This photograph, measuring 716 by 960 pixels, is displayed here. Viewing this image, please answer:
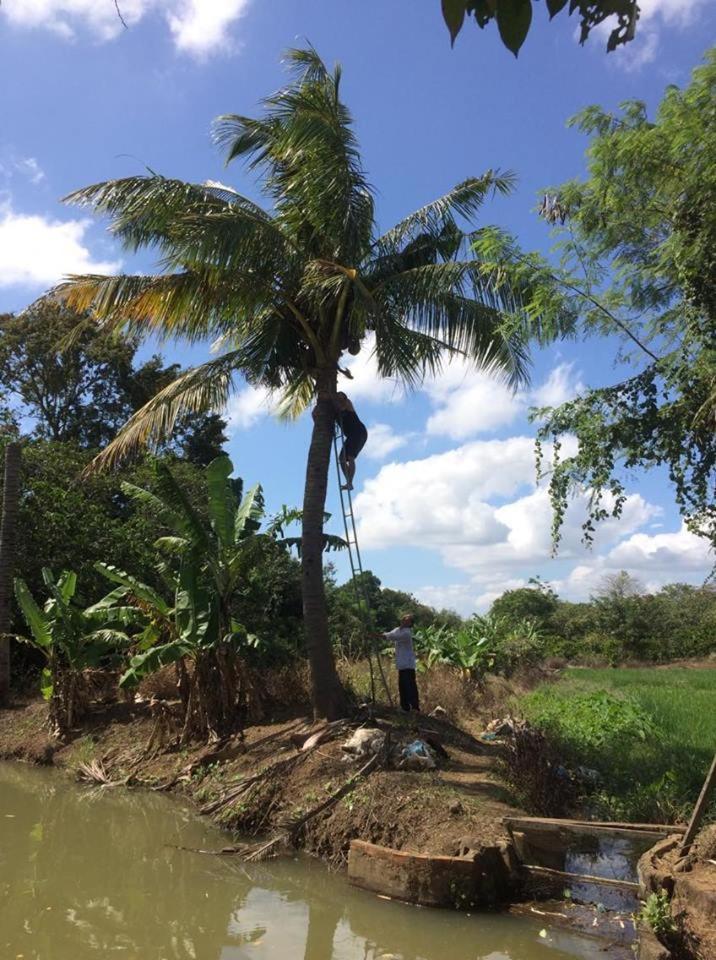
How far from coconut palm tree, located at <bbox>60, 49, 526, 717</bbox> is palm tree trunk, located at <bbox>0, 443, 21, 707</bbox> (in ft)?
21.1

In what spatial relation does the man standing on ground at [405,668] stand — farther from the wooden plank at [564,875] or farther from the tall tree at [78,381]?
the tall tree at [78,381]

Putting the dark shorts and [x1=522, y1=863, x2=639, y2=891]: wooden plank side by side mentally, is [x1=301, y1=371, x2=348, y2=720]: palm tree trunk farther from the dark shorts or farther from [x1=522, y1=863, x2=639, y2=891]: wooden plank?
[x1=522, y1=863, x2=639, y2=891]: wooden plank

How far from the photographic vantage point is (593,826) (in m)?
6.08

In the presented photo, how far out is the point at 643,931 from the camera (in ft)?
15.4

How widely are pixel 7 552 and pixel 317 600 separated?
355 inches

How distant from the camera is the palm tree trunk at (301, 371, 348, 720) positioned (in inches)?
394

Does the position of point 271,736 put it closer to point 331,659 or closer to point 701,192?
point 331,659

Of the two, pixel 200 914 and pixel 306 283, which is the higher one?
pixel 306 283

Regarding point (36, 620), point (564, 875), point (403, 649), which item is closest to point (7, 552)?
point (36, 620)

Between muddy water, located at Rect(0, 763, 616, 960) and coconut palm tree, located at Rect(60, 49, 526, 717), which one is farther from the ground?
coconut palm tree, located at Rect(60, 49, 526, 717)

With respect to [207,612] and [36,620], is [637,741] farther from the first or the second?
[36,620]

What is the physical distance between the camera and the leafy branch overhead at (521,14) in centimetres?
176

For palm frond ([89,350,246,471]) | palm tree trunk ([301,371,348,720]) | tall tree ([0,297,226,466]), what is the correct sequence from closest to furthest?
palm tree trunk ([301,371,348,720]) < palm frond ([89,350,246,471]) < tall tree ([0,297,226,466])

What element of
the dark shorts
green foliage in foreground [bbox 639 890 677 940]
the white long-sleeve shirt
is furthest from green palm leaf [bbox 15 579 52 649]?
green foliage in foreground [bbox 639 890 677 940]
